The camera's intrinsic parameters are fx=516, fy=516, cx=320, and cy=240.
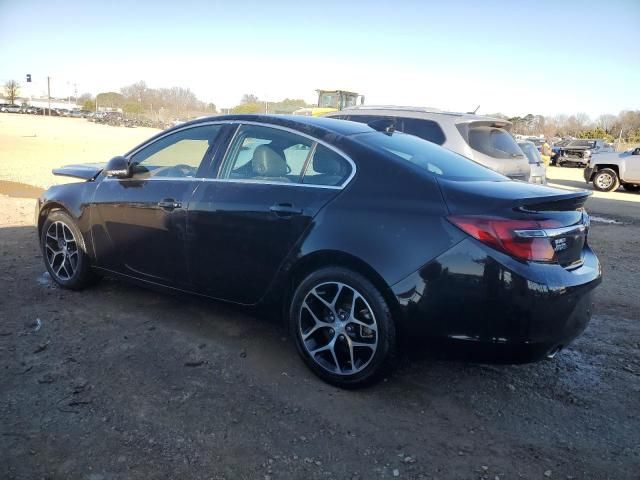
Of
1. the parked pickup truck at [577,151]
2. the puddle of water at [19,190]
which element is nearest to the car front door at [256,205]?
the puddle of water at [19,190]

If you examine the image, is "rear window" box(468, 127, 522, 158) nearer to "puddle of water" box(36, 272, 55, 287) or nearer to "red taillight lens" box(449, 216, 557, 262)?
"red taillight lens" box(449, 216, 557, 262)

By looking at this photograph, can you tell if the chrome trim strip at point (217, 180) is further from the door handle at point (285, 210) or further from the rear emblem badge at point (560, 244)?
A: the rear emblem badge at point (560, 244)

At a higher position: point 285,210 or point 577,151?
point 577,151

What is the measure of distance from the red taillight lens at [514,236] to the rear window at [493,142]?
4.38m

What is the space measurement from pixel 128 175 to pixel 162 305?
110 cm

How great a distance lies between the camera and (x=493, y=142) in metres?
7.07

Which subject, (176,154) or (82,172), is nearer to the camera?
(176,154)

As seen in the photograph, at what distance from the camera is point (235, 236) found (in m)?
3.38

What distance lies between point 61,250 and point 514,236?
3.78 m

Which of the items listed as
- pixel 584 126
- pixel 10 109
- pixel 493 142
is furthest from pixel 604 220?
pixel 10 109

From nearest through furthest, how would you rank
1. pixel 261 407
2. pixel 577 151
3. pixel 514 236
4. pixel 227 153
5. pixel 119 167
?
1. pixel 514 236
2. pixel 261 407
3. pixel 227 153
4. pixel 119 167
5. pixel 577 151

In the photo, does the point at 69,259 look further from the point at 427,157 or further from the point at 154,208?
the point at 427,157

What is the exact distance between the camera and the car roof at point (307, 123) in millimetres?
3400

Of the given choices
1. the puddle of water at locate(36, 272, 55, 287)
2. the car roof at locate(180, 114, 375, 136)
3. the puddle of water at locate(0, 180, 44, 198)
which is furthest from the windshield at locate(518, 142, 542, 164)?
the puddle of water at locate(0, 180, 44, 198)
